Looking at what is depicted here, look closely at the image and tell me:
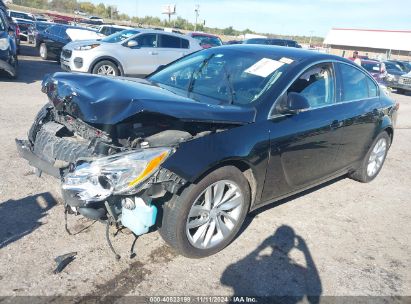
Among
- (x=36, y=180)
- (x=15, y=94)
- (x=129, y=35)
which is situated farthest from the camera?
(x=129, y=35)

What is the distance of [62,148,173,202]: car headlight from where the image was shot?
2.76 meters

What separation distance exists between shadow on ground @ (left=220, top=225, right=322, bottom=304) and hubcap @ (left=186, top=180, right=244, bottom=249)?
0.96 feet

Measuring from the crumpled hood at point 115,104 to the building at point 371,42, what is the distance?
50.7 m

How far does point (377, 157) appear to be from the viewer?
5.62m

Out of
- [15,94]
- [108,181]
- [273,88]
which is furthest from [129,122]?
[15,94]

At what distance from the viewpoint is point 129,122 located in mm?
3049

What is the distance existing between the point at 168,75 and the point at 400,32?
61600mm

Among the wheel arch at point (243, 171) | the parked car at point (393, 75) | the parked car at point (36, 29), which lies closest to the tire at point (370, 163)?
the wheel arch at point (243, 171)

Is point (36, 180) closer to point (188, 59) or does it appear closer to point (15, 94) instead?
point (188, 59)

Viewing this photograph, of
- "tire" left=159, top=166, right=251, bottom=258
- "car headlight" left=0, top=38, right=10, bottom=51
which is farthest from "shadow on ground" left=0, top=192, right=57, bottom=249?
"car headlight" left=0, top=38, right=10, bottom=51

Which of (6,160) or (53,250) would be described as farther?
(6,160)

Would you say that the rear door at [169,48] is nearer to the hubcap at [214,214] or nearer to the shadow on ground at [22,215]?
the shadow on ground at [22,215]

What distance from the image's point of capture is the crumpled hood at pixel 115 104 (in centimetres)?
284

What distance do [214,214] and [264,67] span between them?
5.29ft
